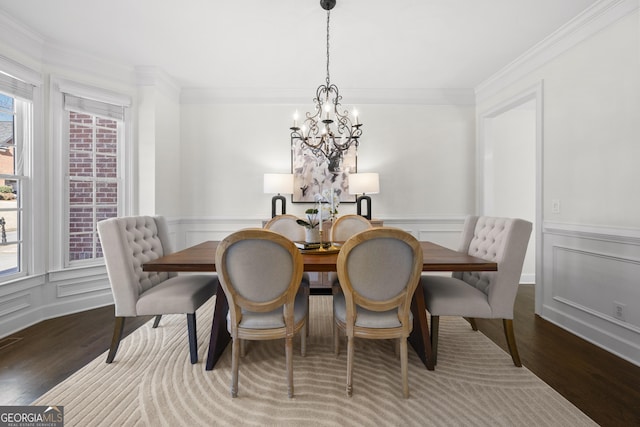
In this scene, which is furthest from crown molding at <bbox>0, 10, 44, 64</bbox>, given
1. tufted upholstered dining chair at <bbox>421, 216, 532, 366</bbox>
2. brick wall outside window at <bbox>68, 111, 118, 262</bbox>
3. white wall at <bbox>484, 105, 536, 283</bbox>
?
white wall at <bbox>484, 105, 536, 283</bbox>

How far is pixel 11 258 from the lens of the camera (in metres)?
2.69

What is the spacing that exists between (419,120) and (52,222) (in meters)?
4.47

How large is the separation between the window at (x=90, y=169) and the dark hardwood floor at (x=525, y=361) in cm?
81

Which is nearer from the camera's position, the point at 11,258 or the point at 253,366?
the point at 253,366

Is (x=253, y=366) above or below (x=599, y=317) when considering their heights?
below

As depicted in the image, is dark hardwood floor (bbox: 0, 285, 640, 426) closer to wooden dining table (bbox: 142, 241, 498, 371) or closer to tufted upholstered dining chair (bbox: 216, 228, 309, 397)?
wooden dining table (bbox: 142, 241, 498, 371)

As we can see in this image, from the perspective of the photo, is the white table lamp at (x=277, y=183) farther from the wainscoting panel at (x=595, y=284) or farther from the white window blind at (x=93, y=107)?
the wainscoting panel at (x=595, y=284)

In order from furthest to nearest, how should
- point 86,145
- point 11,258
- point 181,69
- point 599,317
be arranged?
point 181,69 → point 86,145 → point 11,258 → point 599,317

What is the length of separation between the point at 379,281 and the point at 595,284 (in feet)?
6.90

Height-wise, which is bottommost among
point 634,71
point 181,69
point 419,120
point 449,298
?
point 449,298

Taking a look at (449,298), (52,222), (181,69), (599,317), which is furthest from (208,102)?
(599,317)

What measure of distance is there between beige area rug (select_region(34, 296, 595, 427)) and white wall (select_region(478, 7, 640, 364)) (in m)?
0.96

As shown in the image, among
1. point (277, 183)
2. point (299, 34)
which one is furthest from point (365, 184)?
point (299, 34)

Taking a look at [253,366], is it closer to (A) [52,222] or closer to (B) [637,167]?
(A) [52,222]
